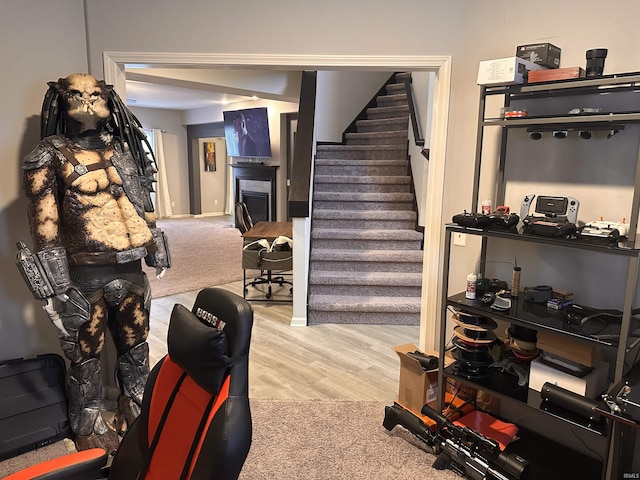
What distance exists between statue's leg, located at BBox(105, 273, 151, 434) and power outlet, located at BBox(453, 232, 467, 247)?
163cm

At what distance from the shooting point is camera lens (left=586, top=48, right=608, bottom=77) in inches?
65.5

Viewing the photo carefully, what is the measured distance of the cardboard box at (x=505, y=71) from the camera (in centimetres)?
178

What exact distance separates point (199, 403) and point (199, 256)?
533 centimetres

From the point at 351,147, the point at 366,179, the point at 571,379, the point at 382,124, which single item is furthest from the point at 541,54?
the point at 382,124

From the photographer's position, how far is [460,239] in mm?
2395

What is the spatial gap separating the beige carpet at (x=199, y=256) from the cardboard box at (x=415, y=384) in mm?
2938

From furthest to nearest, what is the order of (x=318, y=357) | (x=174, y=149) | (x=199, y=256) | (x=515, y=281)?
(x=174, y=149) → (x=199, y=256) → (x=318, y=357) → (x=515, y=281)

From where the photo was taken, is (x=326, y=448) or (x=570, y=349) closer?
(x=570, y=349)

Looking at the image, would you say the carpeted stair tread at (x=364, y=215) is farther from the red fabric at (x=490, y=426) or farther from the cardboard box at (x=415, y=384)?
the red fabric at (x=490, y=426)

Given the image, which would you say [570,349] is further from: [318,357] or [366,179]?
[366,179]

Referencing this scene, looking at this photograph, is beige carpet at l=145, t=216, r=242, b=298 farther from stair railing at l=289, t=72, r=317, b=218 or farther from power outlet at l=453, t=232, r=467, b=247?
power outlet at l=453, t=232, r=467, b=247

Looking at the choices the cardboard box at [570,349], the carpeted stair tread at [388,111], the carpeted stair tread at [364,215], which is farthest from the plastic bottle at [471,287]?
the carpeted stair tread at [388,111]

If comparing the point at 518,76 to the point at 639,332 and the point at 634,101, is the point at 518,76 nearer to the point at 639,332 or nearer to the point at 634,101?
the point at 634,101

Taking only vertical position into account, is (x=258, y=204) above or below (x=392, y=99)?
below
